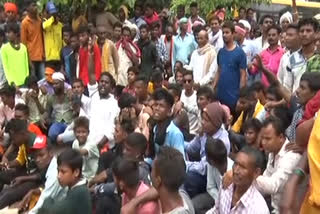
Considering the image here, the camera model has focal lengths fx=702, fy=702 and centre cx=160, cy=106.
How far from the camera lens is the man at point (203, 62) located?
28.8ft

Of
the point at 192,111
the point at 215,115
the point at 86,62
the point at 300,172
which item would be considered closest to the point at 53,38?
the point at 86,62

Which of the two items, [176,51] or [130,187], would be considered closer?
[130,187]

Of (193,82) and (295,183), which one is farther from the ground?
(295,183)

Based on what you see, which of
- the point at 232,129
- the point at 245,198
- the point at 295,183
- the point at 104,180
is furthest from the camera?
the point at 232,129

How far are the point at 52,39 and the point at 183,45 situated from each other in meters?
2.04

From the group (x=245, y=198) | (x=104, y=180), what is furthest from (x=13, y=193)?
(x=245, y=198)

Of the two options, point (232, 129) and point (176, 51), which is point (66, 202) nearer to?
point (232, 129)

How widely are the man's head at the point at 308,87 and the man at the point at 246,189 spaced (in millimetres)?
978

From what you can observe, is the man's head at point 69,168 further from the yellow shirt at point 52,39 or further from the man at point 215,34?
the yellow shirt at point 52,39

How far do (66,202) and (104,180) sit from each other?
4.73 feet

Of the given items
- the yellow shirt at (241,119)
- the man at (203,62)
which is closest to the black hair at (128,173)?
the yellow shirt at (241,119)

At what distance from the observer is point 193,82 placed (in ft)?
27.4

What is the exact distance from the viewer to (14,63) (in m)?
10.1

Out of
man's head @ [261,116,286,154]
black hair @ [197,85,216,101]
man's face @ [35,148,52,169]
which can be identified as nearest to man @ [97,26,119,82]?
black hair @ [197,85,216,101]
